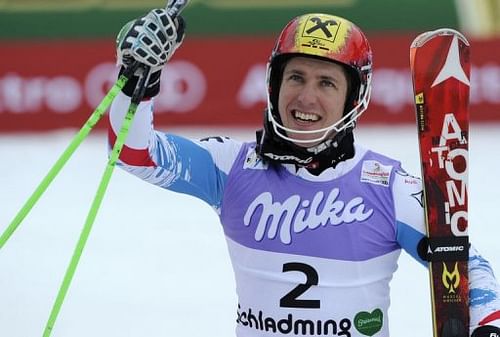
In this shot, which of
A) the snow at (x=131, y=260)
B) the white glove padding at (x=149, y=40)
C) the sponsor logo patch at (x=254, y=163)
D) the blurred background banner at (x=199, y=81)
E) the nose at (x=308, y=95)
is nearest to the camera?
the white glove padding at (x=149, y=40)

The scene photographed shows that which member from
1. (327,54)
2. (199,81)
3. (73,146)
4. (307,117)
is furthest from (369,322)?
(199,81)

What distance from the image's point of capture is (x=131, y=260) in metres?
6.15

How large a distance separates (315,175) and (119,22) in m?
8.62

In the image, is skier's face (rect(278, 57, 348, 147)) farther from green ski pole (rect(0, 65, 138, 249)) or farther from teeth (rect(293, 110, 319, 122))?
green ski pole (rect(0, 65, 138, 249))

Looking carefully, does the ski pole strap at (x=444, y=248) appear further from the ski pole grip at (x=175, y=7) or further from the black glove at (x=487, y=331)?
the ski pole grip at (x=175, y=7)

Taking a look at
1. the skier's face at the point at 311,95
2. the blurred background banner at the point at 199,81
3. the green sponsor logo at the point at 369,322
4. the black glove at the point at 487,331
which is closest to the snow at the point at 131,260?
the blurred background banner at the point at 199,81

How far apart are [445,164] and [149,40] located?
36.4 inches

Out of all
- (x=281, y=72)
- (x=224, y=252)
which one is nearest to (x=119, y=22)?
(x=224, y=252)

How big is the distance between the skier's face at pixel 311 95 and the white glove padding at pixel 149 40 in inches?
14.4

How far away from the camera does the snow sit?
5.06 m

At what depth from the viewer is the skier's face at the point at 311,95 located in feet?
9.87

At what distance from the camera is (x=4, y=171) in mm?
8773

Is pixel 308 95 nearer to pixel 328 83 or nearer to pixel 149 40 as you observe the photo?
pixel 328 83

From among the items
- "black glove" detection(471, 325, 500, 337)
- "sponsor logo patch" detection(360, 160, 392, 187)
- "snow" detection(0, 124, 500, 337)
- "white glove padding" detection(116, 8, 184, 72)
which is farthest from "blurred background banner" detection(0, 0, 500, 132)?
"black glove" detection(471, 325, 500, 337)
